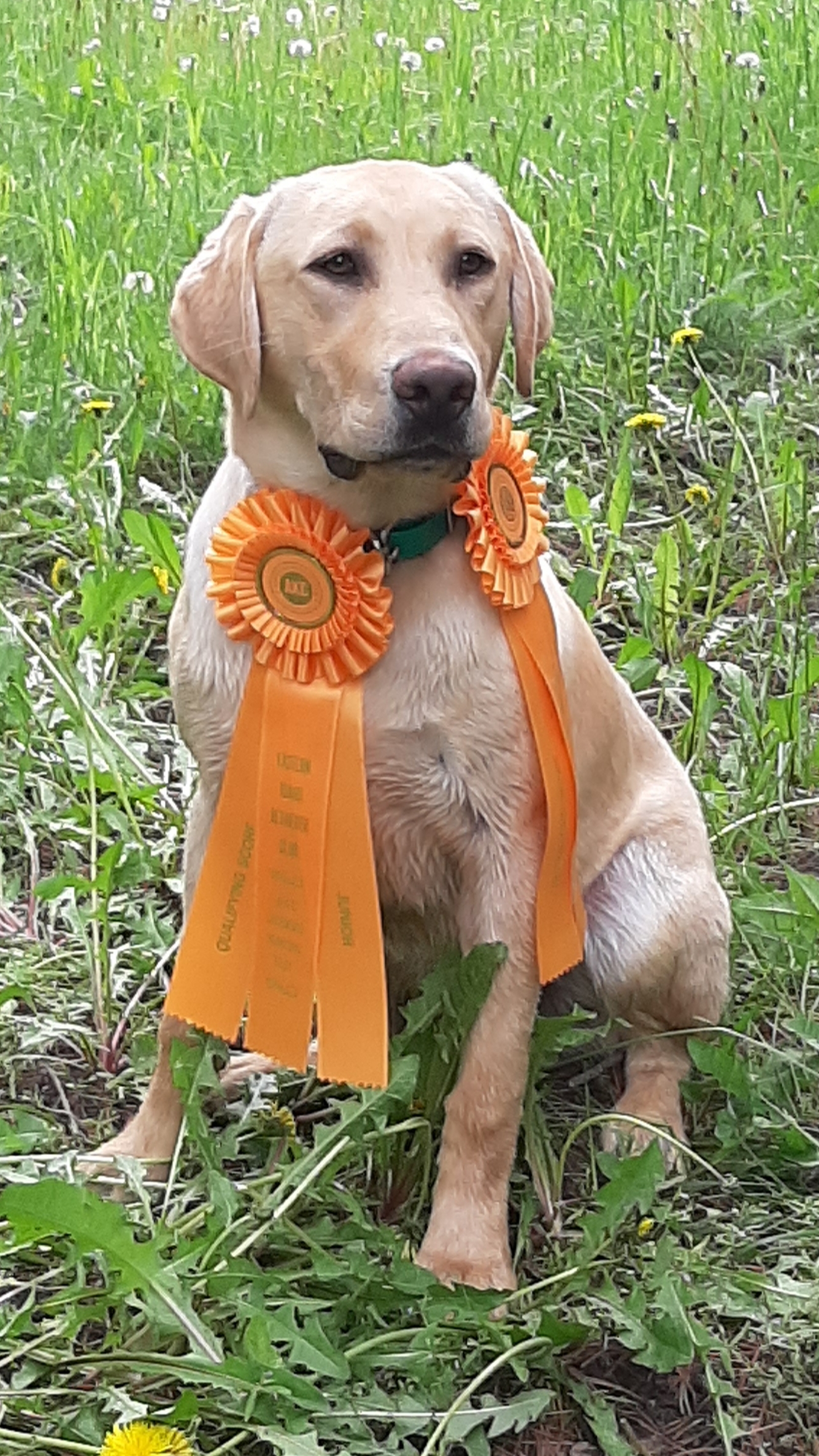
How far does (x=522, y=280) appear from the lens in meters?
2.63

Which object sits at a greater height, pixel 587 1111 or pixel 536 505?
pixel 536 505

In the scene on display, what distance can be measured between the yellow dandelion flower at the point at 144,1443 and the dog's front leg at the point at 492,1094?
53 centimetres

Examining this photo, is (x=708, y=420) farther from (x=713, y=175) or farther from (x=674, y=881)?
(x=674, y=881)

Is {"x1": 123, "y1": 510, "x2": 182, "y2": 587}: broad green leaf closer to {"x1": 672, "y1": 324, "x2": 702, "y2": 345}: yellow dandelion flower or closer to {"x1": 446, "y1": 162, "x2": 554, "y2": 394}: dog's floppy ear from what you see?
{"x1": 446, "y1": 162, "x2": 554, "y2": 394}: dog's floppy ear

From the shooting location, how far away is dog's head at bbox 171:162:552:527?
2.31 meters

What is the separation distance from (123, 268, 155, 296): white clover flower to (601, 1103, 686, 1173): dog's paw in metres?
2.77

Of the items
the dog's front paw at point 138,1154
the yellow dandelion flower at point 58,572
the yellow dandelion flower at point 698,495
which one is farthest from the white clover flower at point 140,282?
the dog's front paw at point 138,1154

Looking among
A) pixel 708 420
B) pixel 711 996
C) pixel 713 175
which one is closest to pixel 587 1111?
pixel 711 996

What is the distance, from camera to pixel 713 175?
5.46 meters

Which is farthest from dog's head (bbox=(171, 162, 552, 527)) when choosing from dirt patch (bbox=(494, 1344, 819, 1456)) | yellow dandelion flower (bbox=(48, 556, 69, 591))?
yellow dandelion flower (bbox=(48, 556, 69, 591))

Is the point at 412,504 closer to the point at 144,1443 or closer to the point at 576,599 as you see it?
the point at 576,599

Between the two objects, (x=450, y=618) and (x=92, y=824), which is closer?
(x=450, y=618)

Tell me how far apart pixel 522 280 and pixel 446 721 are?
637 mm

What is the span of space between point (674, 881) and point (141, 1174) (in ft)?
3.10
